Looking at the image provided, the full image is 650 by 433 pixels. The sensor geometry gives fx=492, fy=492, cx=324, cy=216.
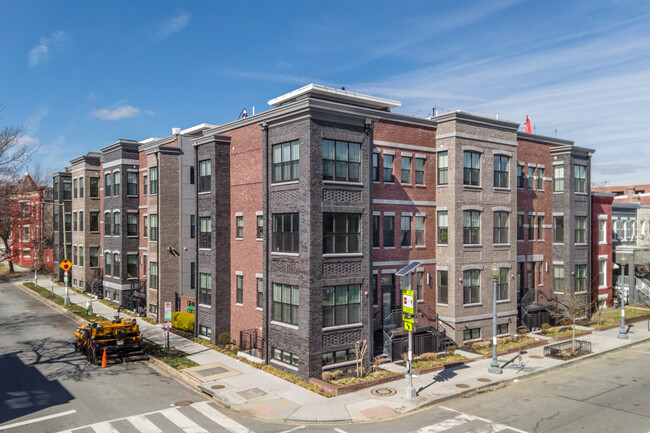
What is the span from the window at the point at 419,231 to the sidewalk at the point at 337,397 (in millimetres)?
6545

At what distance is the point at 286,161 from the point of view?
24.0 meters

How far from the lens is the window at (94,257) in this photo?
4756cm

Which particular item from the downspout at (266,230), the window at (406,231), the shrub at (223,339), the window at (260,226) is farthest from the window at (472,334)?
the shrub at (223,339)

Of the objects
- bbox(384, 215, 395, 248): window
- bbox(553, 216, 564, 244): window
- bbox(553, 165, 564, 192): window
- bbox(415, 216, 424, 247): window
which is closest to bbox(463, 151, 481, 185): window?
bbox(415, 216, 424, 247): window

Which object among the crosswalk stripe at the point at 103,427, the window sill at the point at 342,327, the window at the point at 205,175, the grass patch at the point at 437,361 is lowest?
the grass patch at the point at 437,361

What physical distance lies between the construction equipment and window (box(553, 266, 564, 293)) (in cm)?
2846

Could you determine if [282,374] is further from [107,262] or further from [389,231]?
[107,262]

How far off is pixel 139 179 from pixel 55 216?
2304 cm

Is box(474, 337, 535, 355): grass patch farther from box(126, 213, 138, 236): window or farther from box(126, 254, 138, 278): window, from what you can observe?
box(126, 213, 138, 236): window

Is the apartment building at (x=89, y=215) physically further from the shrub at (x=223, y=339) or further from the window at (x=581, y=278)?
the window at (x=581, y=278)

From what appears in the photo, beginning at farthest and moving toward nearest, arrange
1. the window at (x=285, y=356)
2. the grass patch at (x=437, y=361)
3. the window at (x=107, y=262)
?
the window at (x=107, y=262)
the grass patch at (x=437, y=361)
the window at (x=285, y=356)

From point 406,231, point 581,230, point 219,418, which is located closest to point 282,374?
point 219,418

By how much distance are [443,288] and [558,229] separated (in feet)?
43.4

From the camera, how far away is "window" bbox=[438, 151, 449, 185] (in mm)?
28714
